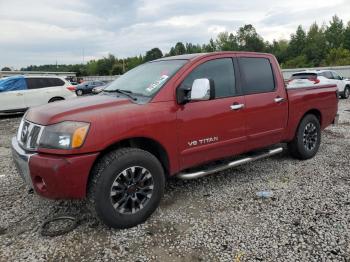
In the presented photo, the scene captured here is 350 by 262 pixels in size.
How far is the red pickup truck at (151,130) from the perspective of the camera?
3117 mm

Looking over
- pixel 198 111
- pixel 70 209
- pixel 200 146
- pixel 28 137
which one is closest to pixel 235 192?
pixel 200 146

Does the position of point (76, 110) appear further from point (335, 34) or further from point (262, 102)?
point (335, 34)

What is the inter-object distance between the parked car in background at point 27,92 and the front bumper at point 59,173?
9900mm

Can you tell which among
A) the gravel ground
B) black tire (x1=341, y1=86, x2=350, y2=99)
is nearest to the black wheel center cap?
the gravel ground

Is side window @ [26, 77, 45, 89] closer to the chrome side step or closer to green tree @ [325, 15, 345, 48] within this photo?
the chrome side step

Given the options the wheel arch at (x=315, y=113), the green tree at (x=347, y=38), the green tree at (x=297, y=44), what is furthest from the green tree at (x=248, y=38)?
the wheel arch at (x=315, y=113)

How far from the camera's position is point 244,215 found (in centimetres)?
367

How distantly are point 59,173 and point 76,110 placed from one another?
0.66 m

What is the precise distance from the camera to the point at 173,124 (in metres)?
3.69

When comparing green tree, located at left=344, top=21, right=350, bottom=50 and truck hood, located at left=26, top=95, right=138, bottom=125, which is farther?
green tree, located at left=344, top=21, right=350, bottom=50

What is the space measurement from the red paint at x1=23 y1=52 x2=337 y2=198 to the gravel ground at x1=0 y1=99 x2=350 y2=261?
19.2 inches

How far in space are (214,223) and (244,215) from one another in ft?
1.26

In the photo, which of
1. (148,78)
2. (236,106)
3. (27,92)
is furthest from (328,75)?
(148,78)

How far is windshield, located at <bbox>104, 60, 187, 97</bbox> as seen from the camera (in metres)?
3.88
